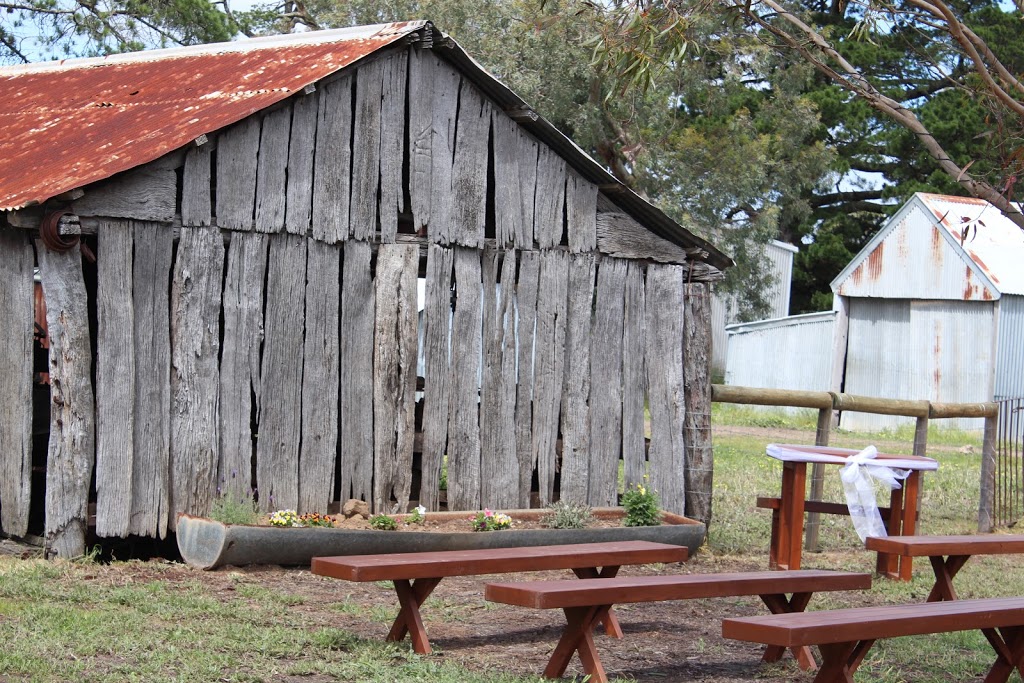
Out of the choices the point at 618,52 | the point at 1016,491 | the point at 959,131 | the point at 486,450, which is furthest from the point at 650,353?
the point at 959,131

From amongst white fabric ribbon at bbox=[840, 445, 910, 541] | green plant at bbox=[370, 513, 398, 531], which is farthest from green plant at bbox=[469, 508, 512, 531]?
white fabric ribbon at bbox=[840, 445, 910, 541]

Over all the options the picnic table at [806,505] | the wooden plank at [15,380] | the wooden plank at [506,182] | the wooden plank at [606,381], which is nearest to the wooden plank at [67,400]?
the wooden plank at [15,380]

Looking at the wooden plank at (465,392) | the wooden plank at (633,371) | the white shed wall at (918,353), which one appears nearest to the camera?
the wooden plank at (465,392)

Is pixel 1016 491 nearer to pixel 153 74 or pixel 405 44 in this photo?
pixel 405 44

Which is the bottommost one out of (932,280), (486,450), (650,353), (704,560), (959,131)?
(704,560)

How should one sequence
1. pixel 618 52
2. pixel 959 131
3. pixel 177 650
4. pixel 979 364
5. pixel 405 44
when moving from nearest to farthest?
pixel 177 650, pixel 618 52, pixel 405 44, pixel 979 364, pixel 959 131

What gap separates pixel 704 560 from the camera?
986 centimetres

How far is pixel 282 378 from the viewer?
8.91 metres

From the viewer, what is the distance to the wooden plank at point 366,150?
9312mm

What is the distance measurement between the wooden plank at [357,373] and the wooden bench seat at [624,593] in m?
3.74

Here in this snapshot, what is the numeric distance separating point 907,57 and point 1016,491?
21302mm

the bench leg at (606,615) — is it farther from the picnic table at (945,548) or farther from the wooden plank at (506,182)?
the wooden plank at (506,182)

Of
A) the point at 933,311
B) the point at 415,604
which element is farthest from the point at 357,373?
the point at 933,311

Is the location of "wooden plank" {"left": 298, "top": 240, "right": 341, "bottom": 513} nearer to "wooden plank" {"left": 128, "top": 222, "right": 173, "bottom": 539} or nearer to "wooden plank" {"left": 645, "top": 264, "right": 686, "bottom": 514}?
"wooden plank" {"left": 128, "top": 222, "right": 173, "bottom": 539}
